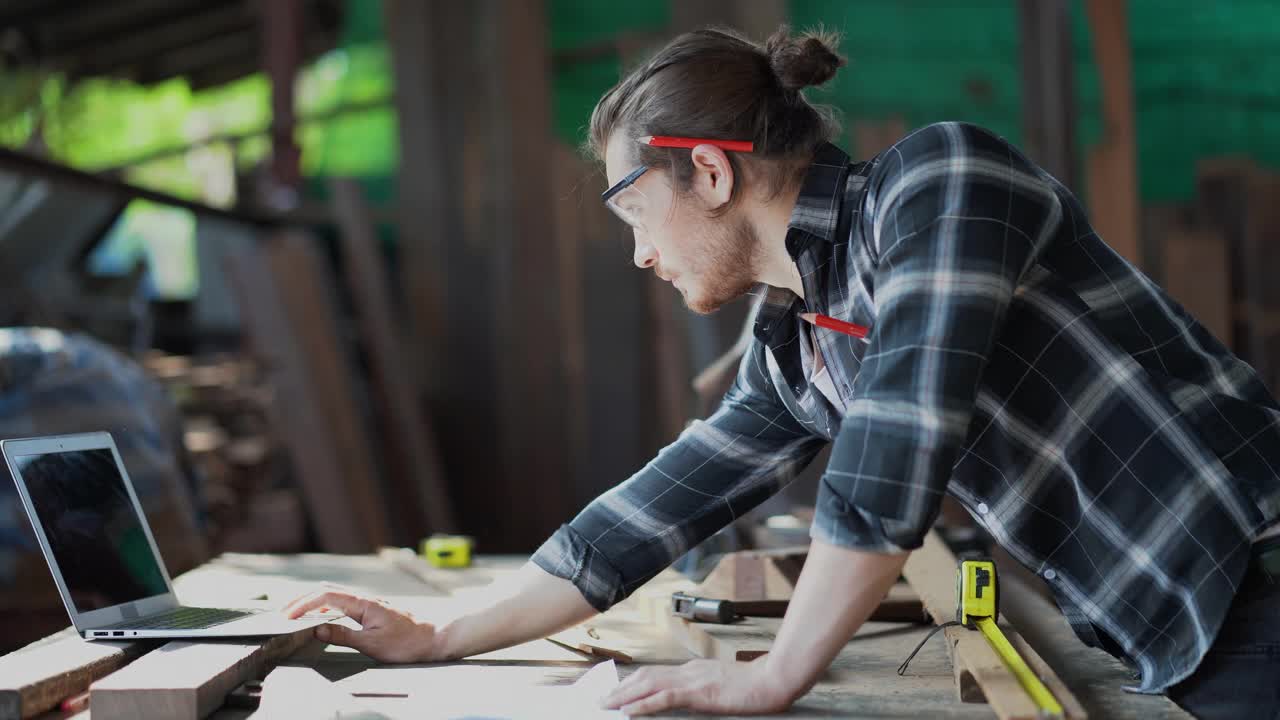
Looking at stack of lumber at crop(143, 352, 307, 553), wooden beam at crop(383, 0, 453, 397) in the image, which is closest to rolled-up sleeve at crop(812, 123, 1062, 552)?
stack of lumber at crop(143, 352, 307, 553)

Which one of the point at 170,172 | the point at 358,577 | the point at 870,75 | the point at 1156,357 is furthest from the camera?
the point at 170,172

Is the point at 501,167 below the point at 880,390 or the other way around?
the other way around

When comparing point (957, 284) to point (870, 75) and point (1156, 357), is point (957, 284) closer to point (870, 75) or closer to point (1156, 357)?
point (1156, 357)

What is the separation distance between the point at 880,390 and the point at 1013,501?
31 centimetres

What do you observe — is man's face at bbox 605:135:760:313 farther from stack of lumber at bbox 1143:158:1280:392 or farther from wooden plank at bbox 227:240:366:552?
wooden plank at bbox 227:240:366:552

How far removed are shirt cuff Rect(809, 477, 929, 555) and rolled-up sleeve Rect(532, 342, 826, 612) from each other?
0.57 metres

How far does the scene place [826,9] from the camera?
5.75 meters

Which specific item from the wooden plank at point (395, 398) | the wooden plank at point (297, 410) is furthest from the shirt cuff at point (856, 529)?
the wooden plank at point (395, 398)

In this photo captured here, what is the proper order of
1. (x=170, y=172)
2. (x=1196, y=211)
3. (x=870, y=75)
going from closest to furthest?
1. (x=1196, y=211)
2. (x=870, y=75)
3. (x=170, y=172)

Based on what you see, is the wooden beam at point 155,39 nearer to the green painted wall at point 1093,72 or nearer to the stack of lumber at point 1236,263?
the green painted wall at point 1093,72

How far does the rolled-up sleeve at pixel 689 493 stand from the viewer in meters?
1.94

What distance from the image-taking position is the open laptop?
5.40ft

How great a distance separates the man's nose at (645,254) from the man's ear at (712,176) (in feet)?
0.39

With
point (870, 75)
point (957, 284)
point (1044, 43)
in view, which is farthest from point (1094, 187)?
point (957, 284)
